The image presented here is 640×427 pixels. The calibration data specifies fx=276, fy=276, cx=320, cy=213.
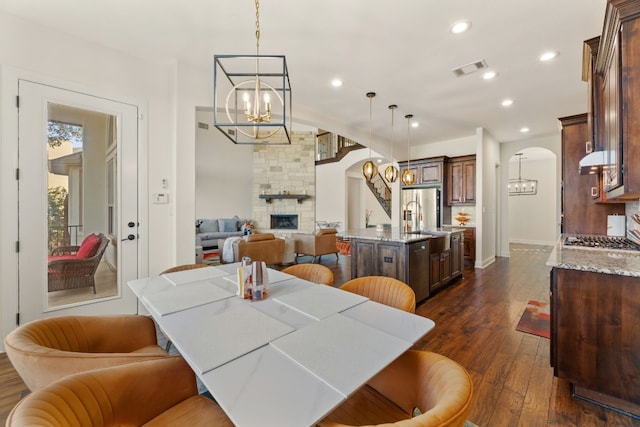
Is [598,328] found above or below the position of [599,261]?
below

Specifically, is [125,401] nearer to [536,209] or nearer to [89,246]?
[89,246]

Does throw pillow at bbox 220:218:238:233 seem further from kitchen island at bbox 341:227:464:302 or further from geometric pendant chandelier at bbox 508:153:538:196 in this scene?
geometric pendant chandelier at bbox 508:153:538:196

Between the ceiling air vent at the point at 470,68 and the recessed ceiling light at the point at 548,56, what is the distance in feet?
1.75

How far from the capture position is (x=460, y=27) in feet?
8.33

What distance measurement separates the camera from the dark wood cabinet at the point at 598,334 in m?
1.64

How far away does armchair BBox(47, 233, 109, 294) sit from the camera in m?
2.67

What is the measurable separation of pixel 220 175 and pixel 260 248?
5.02m

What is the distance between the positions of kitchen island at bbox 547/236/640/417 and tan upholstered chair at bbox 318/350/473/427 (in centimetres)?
139

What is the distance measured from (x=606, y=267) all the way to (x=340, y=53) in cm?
Answer: 289

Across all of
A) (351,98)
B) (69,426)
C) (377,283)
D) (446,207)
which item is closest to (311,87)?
(351,98)

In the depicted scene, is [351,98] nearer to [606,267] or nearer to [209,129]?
[606,267]

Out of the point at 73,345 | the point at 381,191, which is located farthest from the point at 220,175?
the point at 73,345

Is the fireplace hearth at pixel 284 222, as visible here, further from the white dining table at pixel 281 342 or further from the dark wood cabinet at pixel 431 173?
the white dining table at pixel 281 342

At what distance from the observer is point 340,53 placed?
2994 millimetres
